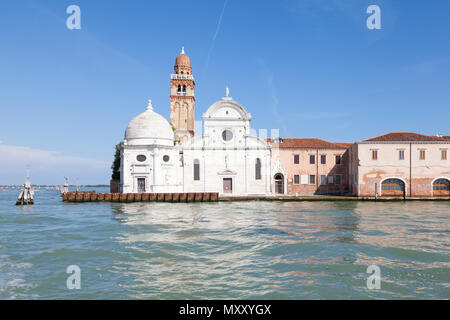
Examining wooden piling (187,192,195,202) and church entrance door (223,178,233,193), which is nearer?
wooden piling (187,192,195,202)

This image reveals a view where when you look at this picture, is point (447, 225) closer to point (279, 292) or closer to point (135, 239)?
point (279, 292)

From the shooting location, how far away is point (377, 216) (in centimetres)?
1830

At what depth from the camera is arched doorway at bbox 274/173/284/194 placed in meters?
32.8

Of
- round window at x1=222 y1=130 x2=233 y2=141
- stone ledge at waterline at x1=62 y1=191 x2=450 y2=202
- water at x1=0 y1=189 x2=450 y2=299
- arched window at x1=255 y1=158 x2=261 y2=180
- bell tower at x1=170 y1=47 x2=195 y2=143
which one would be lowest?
water at x1=0 y1=189 x2=450 y2=299

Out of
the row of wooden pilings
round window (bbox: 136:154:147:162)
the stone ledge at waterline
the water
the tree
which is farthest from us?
the tree

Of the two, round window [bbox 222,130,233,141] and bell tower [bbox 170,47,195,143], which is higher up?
bell tower [bbox 170,47,195,143]

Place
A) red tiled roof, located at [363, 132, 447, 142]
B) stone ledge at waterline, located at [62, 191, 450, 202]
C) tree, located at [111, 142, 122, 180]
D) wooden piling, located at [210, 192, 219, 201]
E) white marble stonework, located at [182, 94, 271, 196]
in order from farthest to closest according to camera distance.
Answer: tree, located at [111, 142, 122, 180] < white marble stonework, located at [182, 94, 271, 196] < red tiled roof, located at [363, 132, 447, 142] < wooden piling, located at [210, 192, 219, 201] < stone ledge at waterline, located at [62, 191, 450, 202]

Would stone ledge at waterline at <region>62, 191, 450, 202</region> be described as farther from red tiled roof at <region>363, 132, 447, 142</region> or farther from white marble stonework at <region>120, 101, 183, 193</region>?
red tiled roof at <region>363, 132, 447, 142</region>

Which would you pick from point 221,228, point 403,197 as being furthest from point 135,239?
point 403,197

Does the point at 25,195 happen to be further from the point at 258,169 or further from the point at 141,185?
the point at 258,169

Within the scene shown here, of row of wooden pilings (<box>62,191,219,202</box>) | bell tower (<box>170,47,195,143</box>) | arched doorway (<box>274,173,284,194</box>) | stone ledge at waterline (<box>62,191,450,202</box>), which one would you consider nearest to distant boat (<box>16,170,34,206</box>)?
stone ledge at waterline (<box>62,191,450,202</box>)

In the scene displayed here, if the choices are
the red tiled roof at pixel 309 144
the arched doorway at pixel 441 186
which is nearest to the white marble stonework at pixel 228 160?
the red tiled roof at pixel 309 144

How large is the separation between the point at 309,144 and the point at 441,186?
1289 centimetres

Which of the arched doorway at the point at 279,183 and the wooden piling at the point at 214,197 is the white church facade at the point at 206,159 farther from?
the wooden piling at the point at 214,197
